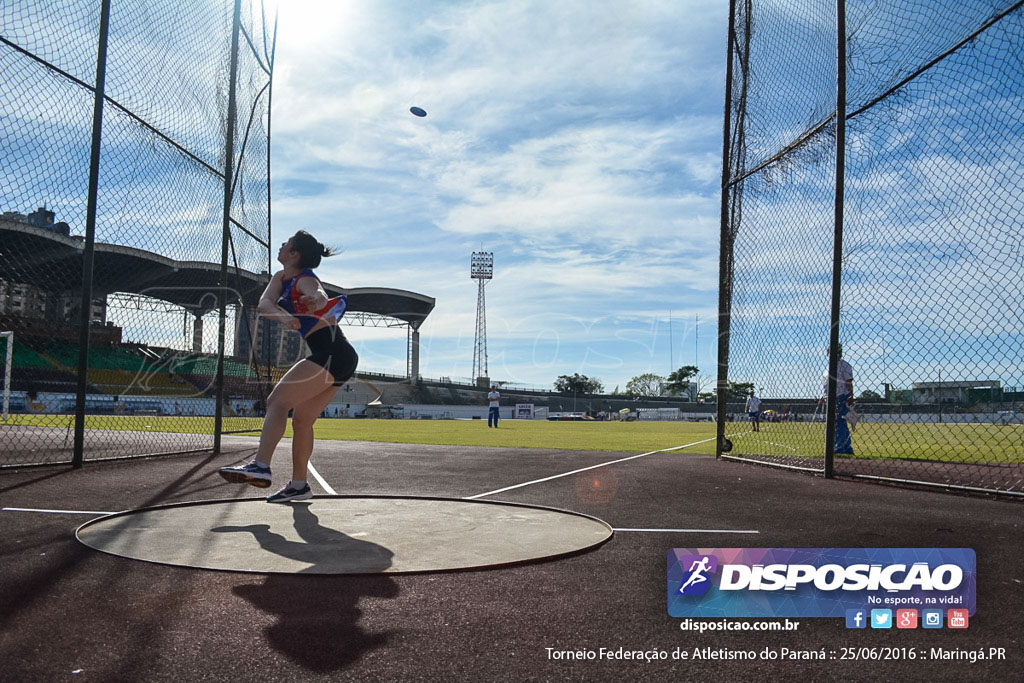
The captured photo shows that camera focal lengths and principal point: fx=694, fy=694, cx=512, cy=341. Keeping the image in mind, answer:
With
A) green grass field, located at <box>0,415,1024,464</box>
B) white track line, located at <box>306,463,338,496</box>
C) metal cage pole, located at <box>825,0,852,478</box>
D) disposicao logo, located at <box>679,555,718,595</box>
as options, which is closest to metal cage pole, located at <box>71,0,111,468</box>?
white track line, located at <box>306,463,338,496</box>

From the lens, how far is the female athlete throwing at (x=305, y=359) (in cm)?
525

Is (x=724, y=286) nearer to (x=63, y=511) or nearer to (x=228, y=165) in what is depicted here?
(x=228, y=165)

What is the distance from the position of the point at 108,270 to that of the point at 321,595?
14298mm

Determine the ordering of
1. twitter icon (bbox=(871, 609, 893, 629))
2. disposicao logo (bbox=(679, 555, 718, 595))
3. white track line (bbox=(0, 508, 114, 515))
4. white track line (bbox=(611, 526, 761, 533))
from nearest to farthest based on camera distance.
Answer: twitter icon (bbox=(871, 609, 893, 629)), disposicao logo (bbox=(679, 555, 718, 595)), white track line (bbox=(611, 526, 761, 533)), white track line (bbox=(0, 508, 114, 515))

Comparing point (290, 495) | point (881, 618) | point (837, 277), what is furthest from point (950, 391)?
A: point (290, 495)

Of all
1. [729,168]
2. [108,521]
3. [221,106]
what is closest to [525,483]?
[108,521]

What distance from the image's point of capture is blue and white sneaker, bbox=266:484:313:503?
17.6ft

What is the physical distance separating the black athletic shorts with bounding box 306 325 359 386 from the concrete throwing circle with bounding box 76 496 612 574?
106 cm

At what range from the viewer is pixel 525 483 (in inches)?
288

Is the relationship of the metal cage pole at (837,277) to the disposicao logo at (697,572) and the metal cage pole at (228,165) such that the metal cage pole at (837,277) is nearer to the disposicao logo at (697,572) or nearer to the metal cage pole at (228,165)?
the disposicao logo at (697,572)

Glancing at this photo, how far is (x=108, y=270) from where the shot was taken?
14711 millimetres

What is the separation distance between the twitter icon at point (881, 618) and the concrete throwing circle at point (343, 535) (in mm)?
1530

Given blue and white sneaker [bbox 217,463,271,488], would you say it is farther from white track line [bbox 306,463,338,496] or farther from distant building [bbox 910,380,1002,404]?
distant building [bbox 910,380,1002,404]

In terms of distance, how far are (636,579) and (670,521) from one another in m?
1.71
